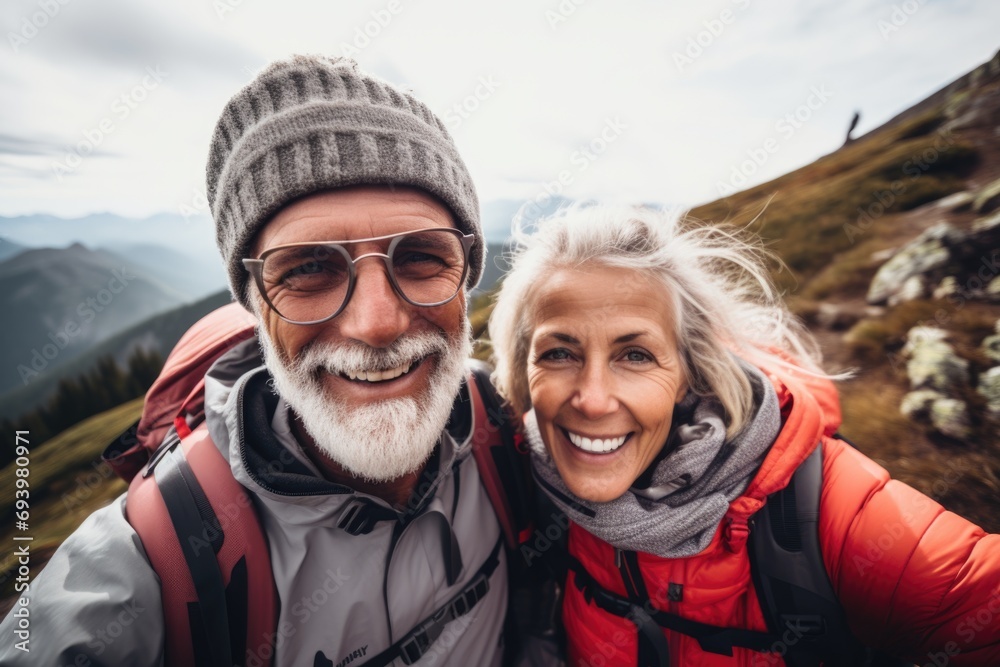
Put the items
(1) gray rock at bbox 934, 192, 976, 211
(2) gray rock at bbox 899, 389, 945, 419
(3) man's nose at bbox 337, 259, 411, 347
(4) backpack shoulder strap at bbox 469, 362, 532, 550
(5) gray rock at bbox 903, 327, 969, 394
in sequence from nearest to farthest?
(3) man's nose at bbox 337, 259, 411, 347 < (4) backpack shoulder strap at bbox 469, 362, 532, 550 < (2) gray rock at bbox 899, 389, 945, 419 < (5) gray rock at bbox 903, 327, 969, 394 < (1) gray rock at bbox 934, 192, 976, 211

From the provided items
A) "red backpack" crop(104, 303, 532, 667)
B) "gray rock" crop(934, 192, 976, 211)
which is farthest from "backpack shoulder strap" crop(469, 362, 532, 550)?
"gray rock" crop(934, 192, 976, 211)

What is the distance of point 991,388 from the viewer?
623cm

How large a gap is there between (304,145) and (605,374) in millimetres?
2263

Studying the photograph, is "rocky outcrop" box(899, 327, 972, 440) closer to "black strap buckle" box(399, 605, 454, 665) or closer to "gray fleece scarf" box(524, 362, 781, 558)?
"gray fleece scarf" box(524, 362, 781, 558)

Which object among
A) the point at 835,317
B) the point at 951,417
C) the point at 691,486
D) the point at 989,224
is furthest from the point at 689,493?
the point at 989,224

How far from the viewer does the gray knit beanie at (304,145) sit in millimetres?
2232

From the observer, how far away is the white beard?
2.19 metres

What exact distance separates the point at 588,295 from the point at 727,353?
47.8 inches

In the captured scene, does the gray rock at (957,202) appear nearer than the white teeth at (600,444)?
No

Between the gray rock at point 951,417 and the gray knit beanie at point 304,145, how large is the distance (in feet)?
27.0

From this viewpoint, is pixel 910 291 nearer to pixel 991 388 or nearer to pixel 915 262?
pixel 915 262

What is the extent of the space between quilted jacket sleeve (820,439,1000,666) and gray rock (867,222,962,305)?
1250cm

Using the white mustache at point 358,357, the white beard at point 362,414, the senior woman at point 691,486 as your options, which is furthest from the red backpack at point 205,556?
the senior woman at point 691,486

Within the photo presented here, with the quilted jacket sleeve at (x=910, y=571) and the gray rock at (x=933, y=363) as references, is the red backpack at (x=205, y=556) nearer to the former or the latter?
the quilted jacket sleeve at (x=910, y=571)
